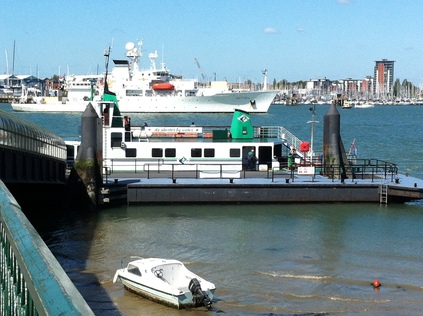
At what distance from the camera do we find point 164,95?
14075 centimetres

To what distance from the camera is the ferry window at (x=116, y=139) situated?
34.9 meters

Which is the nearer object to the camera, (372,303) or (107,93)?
Result: (372,303)

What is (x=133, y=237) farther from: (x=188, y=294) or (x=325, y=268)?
(x=188, y=294)

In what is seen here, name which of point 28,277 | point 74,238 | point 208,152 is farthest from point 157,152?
point 28,277

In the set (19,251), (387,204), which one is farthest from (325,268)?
(19,251)

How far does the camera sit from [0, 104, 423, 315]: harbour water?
1705 centimetres

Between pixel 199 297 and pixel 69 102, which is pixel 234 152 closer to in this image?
pixel 199 297

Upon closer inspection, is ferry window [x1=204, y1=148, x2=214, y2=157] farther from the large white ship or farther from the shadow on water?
the large white ship

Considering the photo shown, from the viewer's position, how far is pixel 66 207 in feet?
98.2

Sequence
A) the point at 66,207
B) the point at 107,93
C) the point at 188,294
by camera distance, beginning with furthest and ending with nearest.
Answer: the point at 107,93
the point at 66,207
the point at 188,294

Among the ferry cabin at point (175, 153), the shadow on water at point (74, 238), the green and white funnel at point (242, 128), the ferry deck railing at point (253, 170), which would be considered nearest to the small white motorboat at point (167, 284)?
the shadow on water at point (74, 238)

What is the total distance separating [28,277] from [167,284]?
1304cm

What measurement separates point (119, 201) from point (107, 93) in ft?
31.1

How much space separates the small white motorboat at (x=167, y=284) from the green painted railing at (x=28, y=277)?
11.1 m
